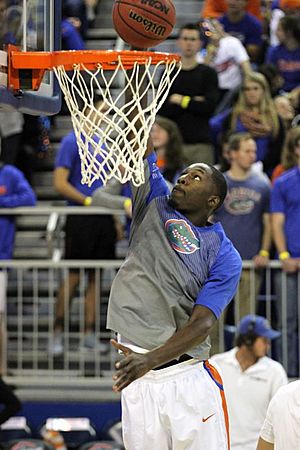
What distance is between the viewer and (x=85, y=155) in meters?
5.73

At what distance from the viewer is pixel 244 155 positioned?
928 centimetres

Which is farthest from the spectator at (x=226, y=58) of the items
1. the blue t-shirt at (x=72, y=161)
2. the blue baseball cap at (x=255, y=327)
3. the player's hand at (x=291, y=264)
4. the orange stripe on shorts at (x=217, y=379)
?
the orange stripe on shorts at (x=217, y=379)

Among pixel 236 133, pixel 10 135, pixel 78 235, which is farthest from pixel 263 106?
pixel 10 135

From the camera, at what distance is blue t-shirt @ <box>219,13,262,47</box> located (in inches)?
493

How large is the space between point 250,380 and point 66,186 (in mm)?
2426

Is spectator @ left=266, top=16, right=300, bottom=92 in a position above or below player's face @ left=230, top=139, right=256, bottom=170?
above

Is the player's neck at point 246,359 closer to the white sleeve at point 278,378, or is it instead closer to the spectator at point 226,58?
the white sleeve at point 278,378

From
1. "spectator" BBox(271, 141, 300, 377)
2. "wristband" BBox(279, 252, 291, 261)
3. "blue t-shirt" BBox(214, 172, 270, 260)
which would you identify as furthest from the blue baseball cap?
"blue t-shirt" BBox(214, 172, 270, 260)

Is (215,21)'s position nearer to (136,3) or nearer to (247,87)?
(247,87)

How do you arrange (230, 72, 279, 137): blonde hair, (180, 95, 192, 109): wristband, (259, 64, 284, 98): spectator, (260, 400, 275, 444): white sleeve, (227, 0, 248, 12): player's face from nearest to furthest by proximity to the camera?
(260, 400, 275, 444): white sleeve
(230, 72, 279, 137): blonde hair
(180, 95, 192, 109): wristband
(259, 64, 284, 98): spectator
(227, 0, 248, 12): player's face

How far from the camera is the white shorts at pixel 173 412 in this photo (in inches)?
224

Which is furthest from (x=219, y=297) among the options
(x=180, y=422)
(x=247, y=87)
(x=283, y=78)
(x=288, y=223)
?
(x=283, y=78)

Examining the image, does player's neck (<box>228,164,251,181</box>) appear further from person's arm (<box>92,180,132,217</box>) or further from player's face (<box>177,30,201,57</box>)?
player's face (<box>177,30,201,57</box>)

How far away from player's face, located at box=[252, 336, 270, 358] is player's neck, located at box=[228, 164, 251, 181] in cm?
146
